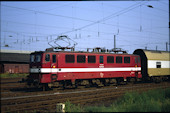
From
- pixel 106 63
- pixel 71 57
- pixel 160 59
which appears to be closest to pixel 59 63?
pixel 71 57

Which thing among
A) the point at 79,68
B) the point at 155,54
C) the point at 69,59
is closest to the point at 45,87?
the point at 69,59

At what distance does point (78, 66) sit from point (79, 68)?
230 mm

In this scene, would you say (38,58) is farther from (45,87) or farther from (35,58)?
(45,87)

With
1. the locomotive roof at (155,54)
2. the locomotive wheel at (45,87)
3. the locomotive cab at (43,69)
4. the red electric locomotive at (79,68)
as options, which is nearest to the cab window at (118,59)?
the red electric locomotive at (79,68)

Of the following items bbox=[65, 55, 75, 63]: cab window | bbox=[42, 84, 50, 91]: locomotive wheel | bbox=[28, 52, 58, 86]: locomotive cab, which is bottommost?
bbox=[42, 84, 50, 91]: locomotive wheel

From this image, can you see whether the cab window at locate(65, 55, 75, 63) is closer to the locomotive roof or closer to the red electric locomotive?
the red electric locomotive

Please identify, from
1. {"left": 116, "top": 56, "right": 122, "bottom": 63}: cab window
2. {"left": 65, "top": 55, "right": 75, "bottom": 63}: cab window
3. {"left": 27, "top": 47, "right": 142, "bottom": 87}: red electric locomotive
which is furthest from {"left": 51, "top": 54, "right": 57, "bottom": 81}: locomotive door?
{"left": 116, "top": 56, "right": 122, "bottom": 63}: cab window

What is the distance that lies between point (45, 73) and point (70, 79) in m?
2.66

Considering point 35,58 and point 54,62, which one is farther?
point 35,58

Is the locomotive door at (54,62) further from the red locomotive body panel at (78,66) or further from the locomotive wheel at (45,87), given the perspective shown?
the locomotive wheel at (45,87)

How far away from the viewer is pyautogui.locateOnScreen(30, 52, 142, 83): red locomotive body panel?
56.4 ft

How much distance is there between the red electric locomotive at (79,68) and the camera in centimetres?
1723

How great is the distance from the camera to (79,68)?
62.0 ft

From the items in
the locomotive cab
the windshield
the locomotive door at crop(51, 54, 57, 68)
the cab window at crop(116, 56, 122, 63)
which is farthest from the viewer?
the cab window at crop(116, 56, 122, 63)
